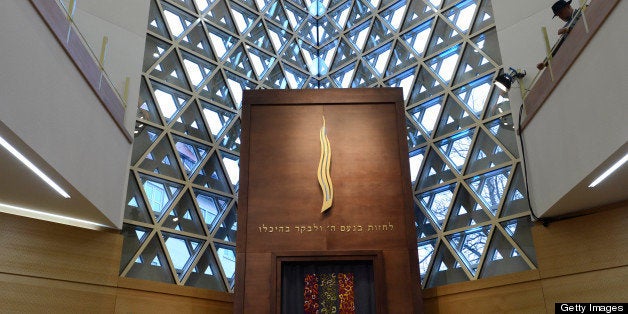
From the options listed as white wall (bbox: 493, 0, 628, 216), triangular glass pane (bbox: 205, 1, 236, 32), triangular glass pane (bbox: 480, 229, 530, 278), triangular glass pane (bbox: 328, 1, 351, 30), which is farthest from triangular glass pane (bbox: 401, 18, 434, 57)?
triangular glass pane (bbox: 480, 229, 530, 278)

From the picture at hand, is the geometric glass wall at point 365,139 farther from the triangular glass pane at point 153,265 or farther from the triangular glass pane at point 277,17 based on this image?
the triangular glass pane at point 277,17

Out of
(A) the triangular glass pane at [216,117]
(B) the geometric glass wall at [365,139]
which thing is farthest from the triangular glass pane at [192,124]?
(A) the triangular glass pane at [216,117]

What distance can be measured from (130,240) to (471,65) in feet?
18.8

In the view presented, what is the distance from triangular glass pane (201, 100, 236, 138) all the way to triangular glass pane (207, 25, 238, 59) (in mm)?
991

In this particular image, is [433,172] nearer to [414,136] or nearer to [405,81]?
[414,136]

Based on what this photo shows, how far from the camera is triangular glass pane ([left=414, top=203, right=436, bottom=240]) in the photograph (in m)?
8.20

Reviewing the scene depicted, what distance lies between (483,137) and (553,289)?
242 centimetres

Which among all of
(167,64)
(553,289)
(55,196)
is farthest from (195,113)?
(553,289)

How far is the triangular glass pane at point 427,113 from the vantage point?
8820mm

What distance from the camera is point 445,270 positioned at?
7.79 m

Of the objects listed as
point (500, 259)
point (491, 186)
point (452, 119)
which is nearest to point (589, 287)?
point (500, 259)

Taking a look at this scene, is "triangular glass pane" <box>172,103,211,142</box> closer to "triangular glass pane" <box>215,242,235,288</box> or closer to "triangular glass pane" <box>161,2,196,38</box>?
"triangular glass pane" <box>161,2,196,38</box>

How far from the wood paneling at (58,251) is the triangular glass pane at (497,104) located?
18.1 feet

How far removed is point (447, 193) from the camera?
27.0ft
